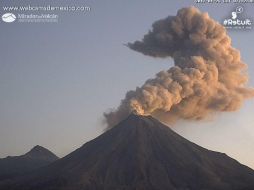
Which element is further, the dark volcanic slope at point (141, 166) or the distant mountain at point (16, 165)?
the distant mountain at point (16, 165)

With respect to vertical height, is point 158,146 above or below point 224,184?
above

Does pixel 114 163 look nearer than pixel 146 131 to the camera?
Yes

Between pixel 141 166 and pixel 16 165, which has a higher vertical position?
pixel 16 165

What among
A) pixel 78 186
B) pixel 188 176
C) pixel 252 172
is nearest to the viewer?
pixel 78 186

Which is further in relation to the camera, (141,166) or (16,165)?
(16,165)

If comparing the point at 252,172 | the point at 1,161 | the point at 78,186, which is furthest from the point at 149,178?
the point at 1,161

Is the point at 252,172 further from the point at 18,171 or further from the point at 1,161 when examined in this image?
the point at 1,161

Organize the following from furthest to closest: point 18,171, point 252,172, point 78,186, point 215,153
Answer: point 18,171
point 215,153
point 252,172
point 78,186

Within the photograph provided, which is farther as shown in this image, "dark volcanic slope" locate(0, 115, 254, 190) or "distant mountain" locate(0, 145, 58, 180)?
"distant mountain" locate(0, 145, 58, 180)
